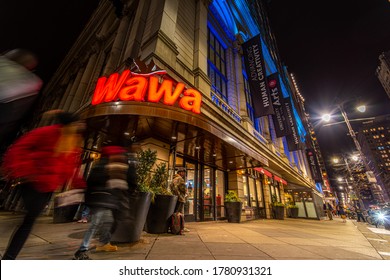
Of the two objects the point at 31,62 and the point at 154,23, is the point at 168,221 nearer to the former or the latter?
the point at 31,62

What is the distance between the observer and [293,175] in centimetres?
1695

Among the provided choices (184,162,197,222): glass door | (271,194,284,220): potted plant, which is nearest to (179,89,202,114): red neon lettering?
(184,162,197,222): glass door

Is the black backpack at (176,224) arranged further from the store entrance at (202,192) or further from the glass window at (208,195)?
the glass window at (208,195)

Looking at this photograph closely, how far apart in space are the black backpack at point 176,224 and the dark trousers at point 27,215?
3044mm

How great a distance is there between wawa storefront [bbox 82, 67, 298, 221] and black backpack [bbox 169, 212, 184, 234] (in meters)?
2.20

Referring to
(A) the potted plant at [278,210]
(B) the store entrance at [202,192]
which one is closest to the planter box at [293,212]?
(A) the potted plant at [278,210]

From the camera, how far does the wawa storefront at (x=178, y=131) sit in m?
4.71

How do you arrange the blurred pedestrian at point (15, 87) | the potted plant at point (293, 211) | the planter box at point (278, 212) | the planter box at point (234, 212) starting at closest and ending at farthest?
1. the blurred pedestrian at point (15, 87)
2. the planter box at point (234, 212)
3. the planter box at point (278, 212)
4. the potted plant at point (293, 211)

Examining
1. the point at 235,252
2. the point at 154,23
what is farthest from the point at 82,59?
the point at 235,252

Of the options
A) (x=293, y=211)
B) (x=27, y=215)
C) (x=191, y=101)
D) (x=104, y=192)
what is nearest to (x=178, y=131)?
(x=191, y=101)

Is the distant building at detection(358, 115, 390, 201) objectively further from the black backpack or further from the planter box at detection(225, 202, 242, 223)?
the black backpack

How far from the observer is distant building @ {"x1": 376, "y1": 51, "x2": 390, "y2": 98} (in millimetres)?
73000

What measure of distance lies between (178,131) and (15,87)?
4.13 m
